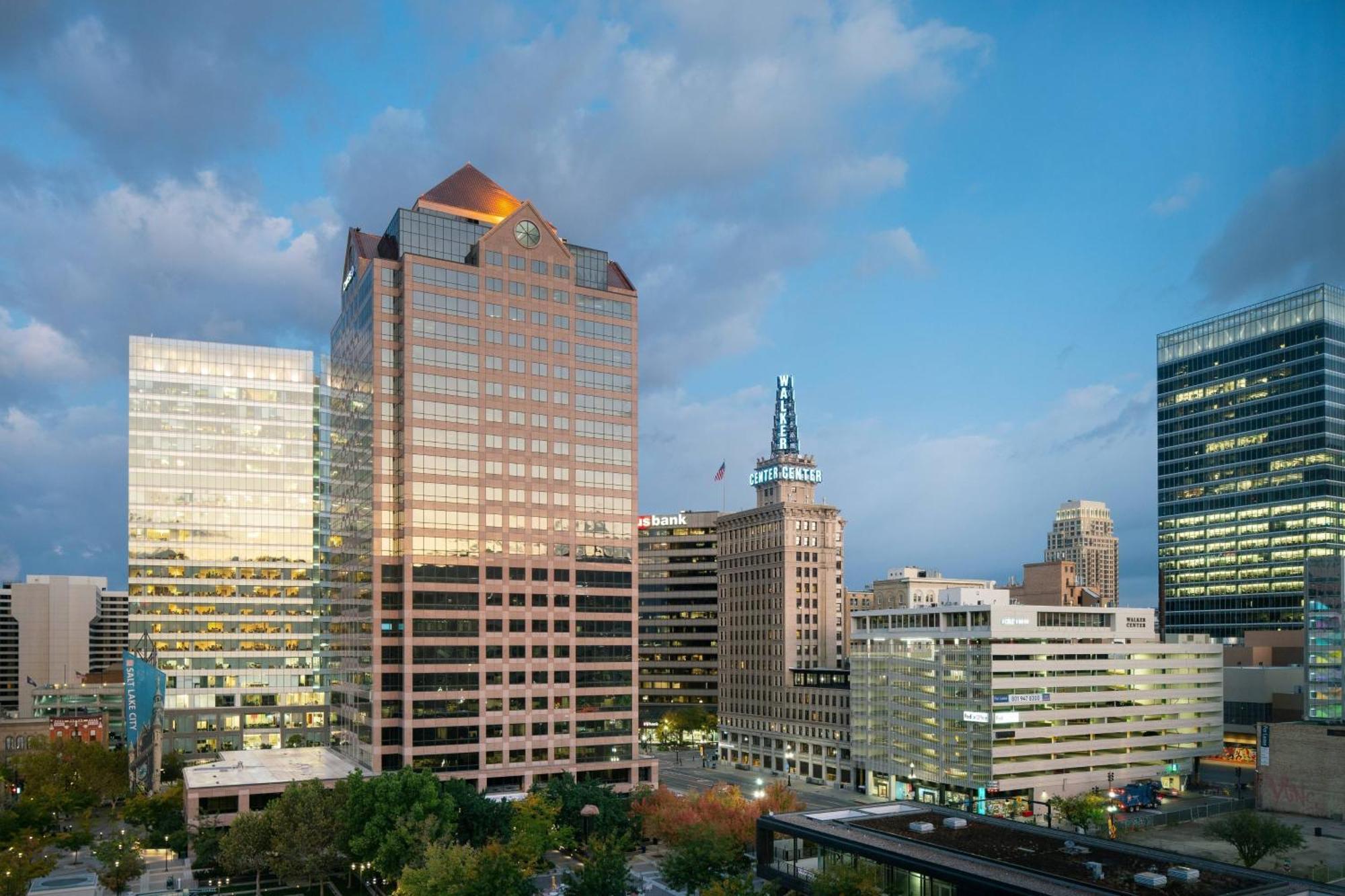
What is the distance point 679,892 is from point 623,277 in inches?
3589

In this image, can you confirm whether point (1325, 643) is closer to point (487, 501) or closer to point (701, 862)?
point (701, 862)

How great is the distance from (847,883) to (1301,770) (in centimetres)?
10667

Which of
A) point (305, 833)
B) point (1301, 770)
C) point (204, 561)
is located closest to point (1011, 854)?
point (305, 833)

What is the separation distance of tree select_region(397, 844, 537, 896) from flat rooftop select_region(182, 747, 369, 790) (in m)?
35.4

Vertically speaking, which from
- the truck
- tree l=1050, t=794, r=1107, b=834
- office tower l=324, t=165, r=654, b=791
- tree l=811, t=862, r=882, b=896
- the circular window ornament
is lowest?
the truck

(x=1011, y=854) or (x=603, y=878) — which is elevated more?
(x=1011, y=854)

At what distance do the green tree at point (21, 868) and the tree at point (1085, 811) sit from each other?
116 m

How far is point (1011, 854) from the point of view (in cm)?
7775

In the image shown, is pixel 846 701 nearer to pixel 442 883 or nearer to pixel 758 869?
pixel 758 869

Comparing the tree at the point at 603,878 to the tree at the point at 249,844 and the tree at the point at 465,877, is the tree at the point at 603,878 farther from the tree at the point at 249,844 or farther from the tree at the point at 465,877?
the tree at the point at 249,844

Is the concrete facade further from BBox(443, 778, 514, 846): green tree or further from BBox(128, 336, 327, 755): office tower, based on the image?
BBox(128, 336, 327, 755): office tower

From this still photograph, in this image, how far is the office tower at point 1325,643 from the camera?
168500 mm

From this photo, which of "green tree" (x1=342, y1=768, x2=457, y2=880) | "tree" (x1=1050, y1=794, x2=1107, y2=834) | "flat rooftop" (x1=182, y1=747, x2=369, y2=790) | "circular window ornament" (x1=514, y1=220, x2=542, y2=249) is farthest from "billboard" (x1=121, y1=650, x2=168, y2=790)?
"tree" (x1=1050, y1=794, x2=1107, y2=834)

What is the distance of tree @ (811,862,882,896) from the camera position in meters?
75.1
